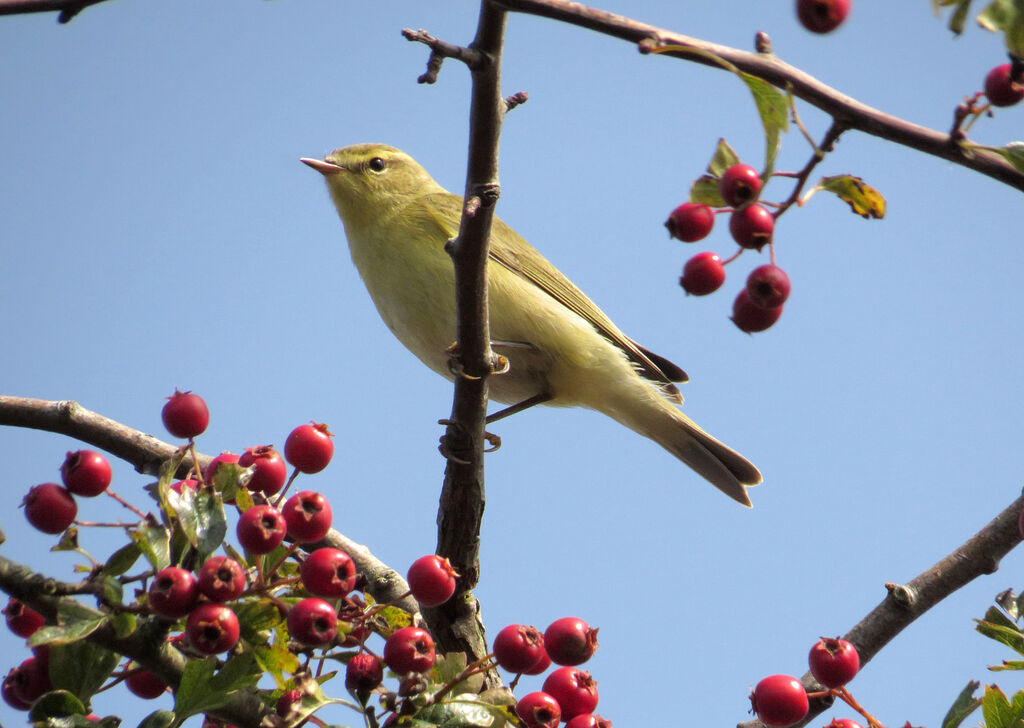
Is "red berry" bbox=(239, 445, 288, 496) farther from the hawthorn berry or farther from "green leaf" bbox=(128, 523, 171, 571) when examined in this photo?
the hawthorn berry

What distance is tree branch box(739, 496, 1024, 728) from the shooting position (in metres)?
2.86

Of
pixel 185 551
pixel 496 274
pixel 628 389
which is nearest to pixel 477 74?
pixel 185 551

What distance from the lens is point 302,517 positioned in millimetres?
2150

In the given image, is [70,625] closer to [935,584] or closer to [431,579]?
[431,579]

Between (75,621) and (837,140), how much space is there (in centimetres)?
153

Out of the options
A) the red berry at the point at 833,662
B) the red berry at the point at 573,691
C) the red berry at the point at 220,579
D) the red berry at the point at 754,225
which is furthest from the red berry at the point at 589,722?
the red berry at the point at 754,225

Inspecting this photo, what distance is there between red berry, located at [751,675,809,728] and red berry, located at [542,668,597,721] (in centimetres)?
41

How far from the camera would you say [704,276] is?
85.2 inches

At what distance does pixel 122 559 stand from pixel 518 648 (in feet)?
2.84

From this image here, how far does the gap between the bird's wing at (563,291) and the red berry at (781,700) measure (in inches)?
118

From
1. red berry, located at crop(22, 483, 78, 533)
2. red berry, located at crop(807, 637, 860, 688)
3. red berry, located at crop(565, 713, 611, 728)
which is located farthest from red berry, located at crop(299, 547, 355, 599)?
red berry, located at crop(807, 637, 860, 688)

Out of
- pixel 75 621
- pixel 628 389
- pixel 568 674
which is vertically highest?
pixel 75 621

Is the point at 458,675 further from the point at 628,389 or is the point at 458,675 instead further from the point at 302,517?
the point at 628,389

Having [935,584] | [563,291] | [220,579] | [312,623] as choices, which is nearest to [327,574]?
[312,623]
